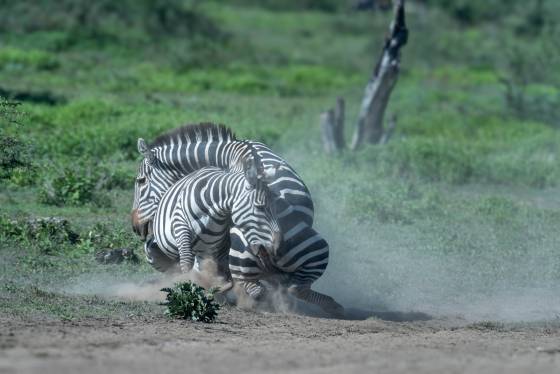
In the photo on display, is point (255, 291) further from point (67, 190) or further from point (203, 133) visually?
point (67, 190)

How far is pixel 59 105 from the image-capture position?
60.7ft

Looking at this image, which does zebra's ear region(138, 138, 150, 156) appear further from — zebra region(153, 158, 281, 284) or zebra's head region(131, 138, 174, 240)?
zebra region(153, 158, 281, 284)

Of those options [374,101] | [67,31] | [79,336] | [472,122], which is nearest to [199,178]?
[79,336]

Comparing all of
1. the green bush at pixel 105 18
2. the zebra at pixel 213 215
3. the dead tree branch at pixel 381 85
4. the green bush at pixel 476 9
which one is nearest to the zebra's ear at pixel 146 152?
the zebra at pixel 213 215

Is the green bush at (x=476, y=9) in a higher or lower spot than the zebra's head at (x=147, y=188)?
higher

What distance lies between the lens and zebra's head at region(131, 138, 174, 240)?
10266 millimetres

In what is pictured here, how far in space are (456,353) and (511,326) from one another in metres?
2.16

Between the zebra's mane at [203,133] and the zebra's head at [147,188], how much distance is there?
0.25m

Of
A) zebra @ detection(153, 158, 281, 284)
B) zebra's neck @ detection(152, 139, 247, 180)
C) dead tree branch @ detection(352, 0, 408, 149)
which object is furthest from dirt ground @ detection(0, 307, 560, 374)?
dead tree branch @ detection(352, 0, 408, 149)

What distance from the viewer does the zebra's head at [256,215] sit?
8.91 metres

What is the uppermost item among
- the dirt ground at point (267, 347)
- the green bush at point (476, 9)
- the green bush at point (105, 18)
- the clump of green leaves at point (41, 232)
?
the green bush at point (476, 9)

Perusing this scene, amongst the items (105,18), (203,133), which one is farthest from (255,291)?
(105,18)

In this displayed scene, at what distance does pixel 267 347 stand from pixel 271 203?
189cm

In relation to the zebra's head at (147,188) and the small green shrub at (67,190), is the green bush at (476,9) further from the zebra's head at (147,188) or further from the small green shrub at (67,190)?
Answer: the zebra's head at (147,188)
